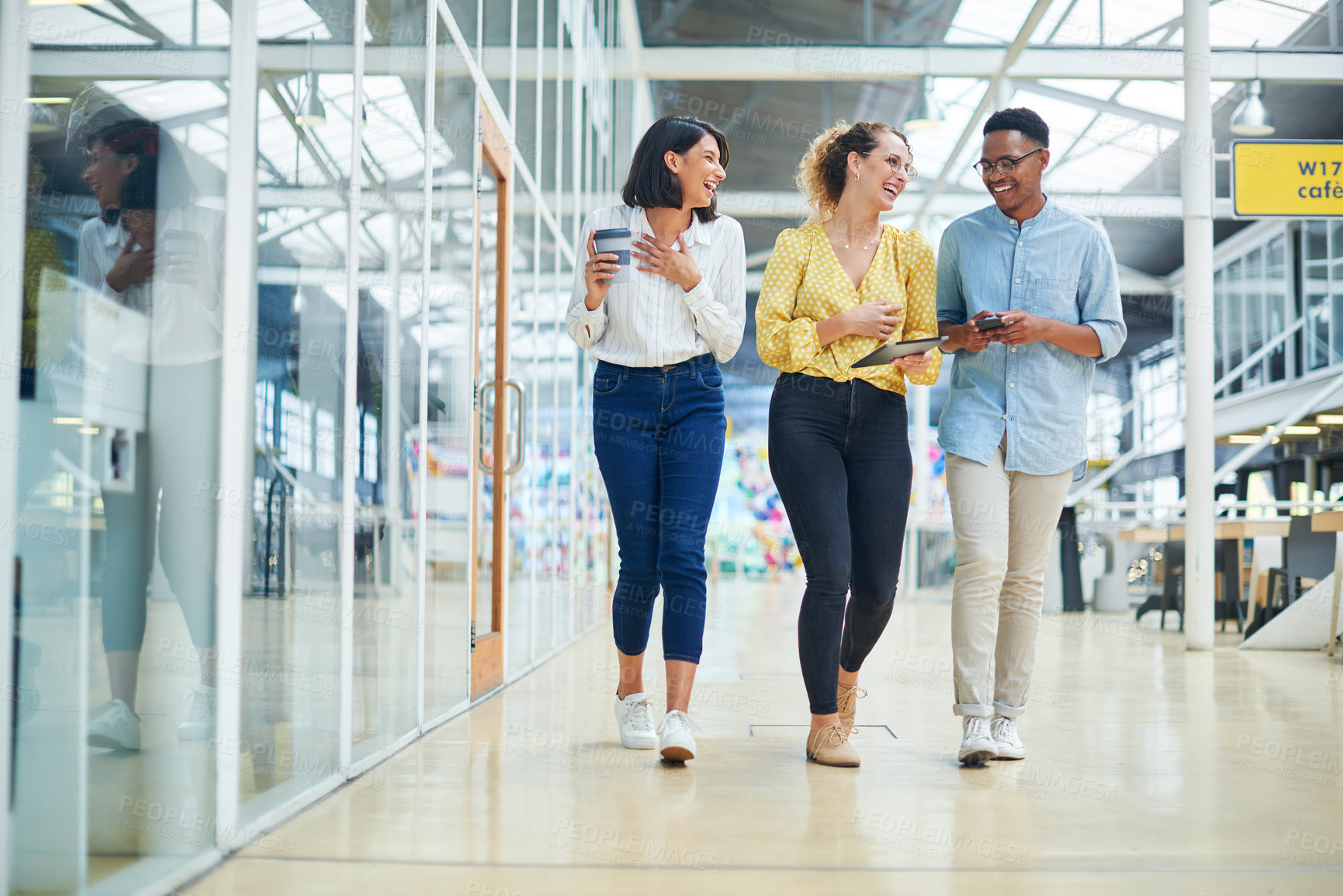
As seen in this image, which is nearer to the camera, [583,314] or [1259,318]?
[583,314]

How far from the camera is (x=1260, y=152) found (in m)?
5.29

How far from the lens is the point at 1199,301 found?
5.32 m

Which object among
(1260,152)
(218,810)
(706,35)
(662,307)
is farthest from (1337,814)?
(706,35)

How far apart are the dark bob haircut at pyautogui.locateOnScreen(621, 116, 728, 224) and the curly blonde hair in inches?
Answer: 8.5

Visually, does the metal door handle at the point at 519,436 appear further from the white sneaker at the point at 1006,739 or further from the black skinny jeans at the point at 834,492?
the white sneaker at the point at 1006,739

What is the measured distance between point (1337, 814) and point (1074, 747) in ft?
2.24

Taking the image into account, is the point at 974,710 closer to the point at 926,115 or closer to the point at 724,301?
the point at 724,301

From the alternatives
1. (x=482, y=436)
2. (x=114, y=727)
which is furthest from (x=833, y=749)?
(x=482, y=436)

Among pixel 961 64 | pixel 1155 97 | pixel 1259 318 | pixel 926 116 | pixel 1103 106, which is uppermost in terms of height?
pixel 1155 97

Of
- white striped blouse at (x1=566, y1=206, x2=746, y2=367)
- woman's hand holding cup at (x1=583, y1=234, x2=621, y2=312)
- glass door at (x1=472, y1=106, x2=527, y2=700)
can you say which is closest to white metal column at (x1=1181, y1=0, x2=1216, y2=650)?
glass door at (x1=472, y1=106, x2=527, y2=700)

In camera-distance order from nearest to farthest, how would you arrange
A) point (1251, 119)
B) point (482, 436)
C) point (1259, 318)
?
point (482, 436), point (1251, 119), point (1259, 318)

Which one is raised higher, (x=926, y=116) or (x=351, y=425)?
(x=926, y=116)

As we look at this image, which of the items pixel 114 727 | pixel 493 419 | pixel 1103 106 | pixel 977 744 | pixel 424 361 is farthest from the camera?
pixel 1103 106

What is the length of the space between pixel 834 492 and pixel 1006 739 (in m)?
0.65
